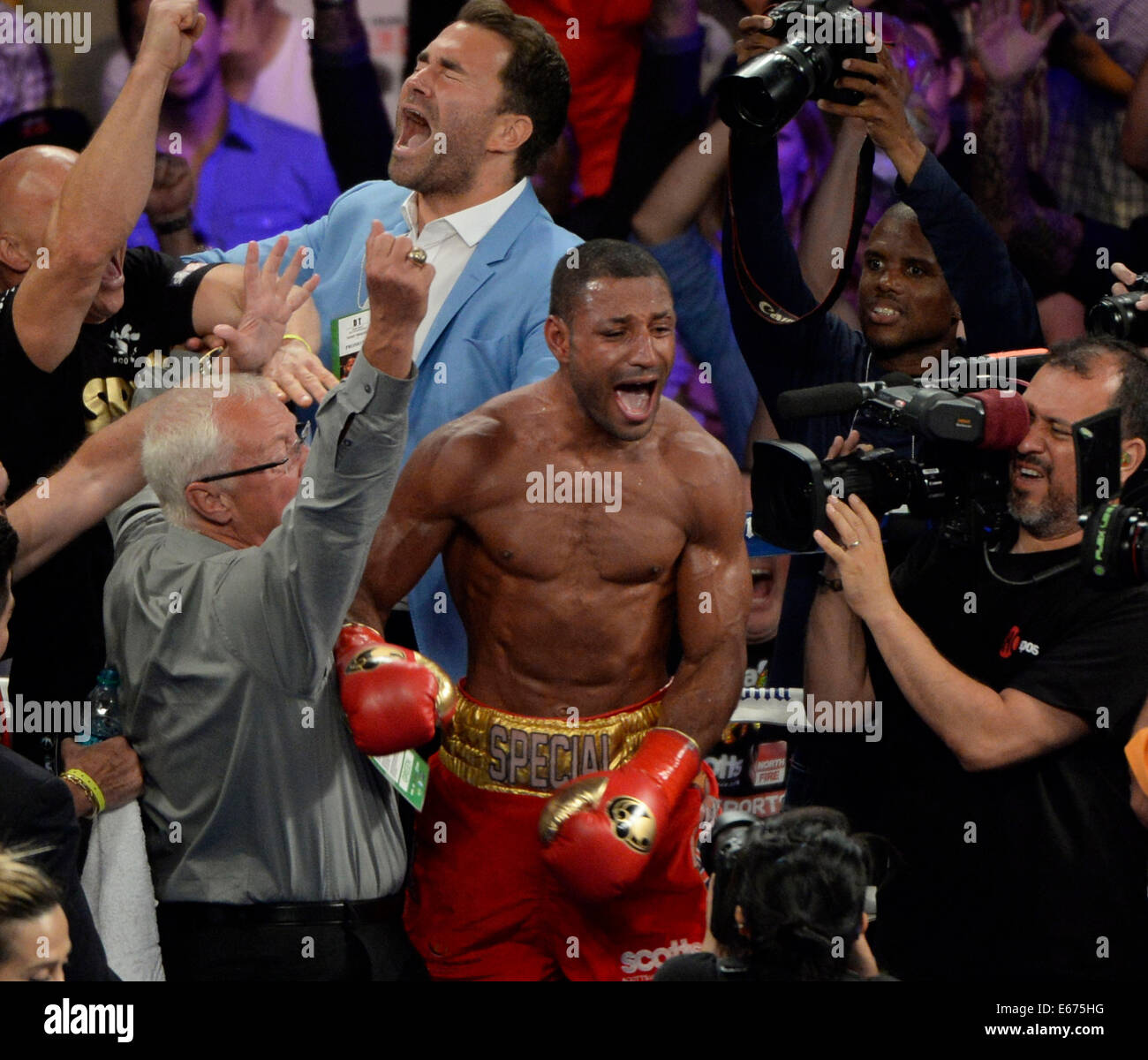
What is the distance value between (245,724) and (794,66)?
155 cm

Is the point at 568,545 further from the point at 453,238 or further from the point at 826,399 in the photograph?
the point at 453,238

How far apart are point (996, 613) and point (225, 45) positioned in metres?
2.73

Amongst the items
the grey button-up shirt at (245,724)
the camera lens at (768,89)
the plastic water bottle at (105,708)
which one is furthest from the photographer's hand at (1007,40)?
the plastic water bottle at (105,708)

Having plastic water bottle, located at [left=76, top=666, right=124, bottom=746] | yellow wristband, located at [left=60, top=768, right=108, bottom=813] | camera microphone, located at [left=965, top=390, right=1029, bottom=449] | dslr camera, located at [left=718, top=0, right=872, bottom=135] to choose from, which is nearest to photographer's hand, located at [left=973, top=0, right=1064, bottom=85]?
dslr camera, located at [left=718, top=0, right=872, bottom=135]

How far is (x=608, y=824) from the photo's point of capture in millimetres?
2371

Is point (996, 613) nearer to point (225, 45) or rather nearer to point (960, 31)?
point (960, 31)

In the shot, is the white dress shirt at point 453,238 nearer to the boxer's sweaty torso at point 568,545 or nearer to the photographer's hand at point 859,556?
the boxer's sweaty torso at point 568,545

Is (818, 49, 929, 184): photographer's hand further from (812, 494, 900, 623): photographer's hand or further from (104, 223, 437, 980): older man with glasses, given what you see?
(104, 223, 437, 980): older man with glasses

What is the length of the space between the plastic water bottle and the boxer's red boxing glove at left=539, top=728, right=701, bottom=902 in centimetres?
69

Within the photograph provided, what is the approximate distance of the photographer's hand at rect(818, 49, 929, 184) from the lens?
3.06m

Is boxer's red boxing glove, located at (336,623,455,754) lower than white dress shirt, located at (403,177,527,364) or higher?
lower

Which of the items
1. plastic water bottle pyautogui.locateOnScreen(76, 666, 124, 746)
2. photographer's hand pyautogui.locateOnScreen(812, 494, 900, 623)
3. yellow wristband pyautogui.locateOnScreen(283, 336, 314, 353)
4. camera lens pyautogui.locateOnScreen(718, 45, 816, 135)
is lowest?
plastic water bottle pyautogui.locateOnScreen(76, 666, 124, 746)

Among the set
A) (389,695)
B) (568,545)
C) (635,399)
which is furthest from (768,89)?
(389,695)
